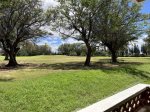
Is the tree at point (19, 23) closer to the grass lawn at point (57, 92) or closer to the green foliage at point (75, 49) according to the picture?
the green foliage at point (75, 49)

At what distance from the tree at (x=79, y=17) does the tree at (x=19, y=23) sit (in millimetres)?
2435

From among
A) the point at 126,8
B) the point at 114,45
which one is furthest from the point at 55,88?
the point at 114,45

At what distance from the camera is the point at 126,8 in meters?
41.9

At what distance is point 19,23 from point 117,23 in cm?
1018

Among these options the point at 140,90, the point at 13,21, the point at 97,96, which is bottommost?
the point at 97,96

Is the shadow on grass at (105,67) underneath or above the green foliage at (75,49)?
underneath

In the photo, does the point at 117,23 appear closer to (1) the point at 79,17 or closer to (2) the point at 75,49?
(1) the point at 79,17

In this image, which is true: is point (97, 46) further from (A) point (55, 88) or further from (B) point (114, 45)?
(A) point (55, 88)

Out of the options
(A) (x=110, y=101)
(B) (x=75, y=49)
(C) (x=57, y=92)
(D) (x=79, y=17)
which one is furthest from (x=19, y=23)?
(B) (x=75, y=49)

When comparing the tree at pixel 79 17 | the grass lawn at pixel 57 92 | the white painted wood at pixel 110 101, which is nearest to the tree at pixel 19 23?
the tree at pixel 79 17

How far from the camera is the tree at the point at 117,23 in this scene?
3491 centimetres

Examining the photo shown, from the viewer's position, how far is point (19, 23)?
123ft

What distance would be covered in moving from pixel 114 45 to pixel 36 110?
115 ft

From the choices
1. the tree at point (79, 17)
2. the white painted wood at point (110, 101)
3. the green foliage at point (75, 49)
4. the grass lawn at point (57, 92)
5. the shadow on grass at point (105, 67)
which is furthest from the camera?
the green foliage at point (75, 49)
